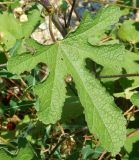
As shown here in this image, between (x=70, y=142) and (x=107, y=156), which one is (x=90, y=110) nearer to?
(x=107, y=156)

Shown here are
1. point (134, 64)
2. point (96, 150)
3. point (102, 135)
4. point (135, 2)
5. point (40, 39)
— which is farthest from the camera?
point (40, 39)

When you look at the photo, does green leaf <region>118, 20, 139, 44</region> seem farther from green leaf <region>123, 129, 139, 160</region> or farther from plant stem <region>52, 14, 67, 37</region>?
green leaf <region>123, 129, 139, 160</region>

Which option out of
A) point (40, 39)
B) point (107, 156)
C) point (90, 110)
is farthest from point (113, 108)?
point (40, 39)

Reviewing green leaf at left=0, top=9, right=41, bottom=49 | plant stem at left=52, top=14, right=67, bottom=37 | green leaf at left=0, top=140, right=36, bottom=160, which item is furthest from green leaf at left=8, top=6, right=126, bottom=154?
green leaf at left=0, top=9, right=41, bottom=49

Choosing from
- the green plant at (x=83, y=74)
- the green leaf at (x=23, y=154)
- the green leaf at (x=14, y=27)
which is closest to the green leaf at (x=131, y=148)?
the green plant at (x=83, y=74)

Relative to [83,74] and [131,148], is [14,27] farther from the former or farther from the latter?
[131,148]
